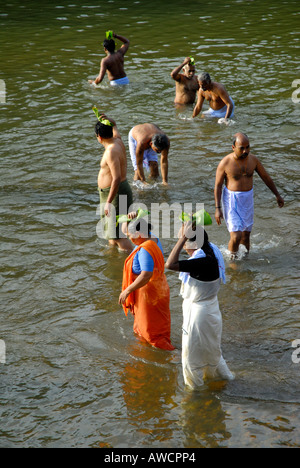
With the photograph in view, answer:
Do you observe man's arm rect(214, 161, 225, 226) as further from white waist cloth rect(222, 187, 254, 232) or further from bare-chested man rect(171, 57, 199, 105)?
bare-chested man rect(171, 57, 199, 105)

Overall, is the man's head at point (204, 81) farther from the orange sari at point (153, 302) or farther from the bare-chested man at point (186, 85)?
the orange sari at point (153, 302)

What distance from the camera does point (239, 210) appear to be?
23.8 ft

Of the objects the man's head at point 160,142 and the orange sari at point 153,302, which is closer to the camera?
the orange sari at point 153,302

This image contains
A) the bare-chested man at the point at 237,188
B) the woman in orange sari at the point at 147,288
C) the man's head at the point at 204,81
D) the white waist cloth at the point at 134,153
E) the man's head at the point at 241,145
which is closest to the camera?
the woman in orange sari at the point at 147,288

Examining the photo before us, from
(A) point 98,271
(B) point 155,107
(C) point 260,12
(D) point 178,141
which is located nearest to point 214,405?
(A) point 98,271

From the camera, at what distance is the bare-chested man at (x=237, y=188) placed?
714cm

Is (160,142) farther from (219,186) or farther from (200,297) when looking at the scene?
(200,297)

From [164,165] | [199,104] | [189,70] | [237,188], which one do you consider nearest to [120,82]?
[189,70]

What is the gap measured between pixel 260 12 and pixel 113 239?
Result: 50.4 feet

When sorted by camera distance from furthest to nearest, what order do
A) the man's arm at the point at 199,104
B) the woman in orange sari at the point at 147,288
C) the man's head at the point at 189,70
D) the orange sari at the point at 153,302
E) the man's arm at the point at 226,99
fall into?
the man's head at the point at 189,70
the man's arm at the point at 199,104
the man's arm at the point at 226,99
the orange sari at the point at 153,302
the woman in orange sari at the point at 147,288

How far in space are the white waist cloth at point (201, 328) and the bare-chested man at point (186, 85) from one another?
815cm

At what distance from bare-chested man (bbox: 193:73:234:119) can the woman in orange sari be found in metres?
6.12

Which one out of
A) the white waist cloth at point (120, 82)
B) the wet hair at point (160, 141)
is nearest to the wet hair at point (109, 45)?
the white waist cloth at point (120, 82)
